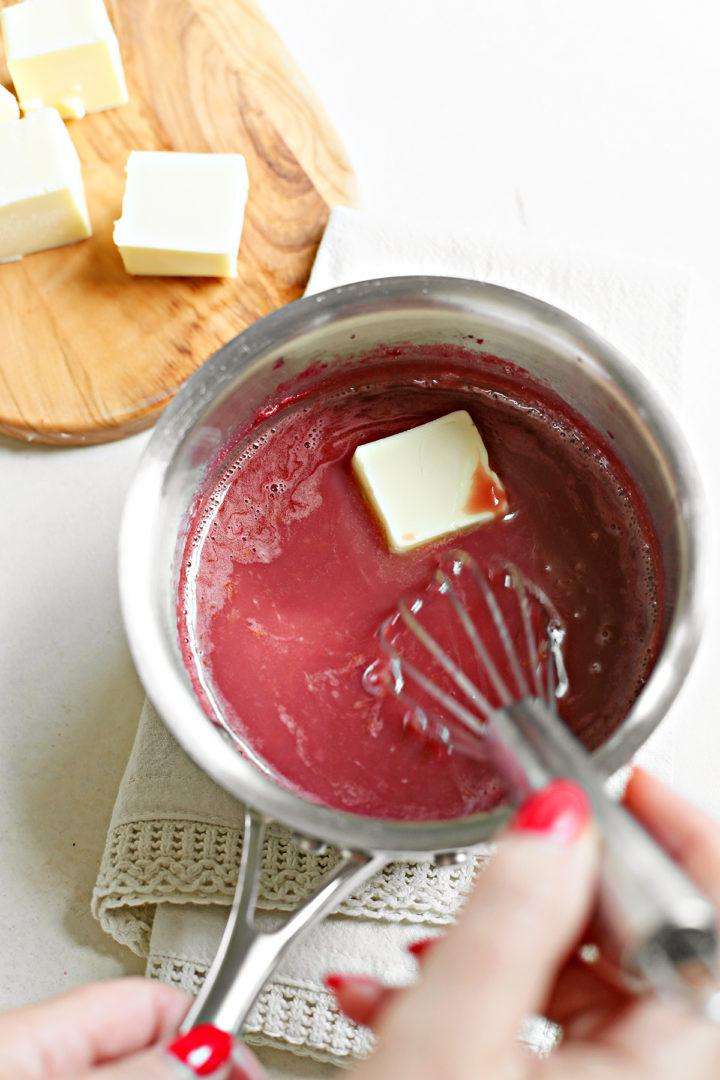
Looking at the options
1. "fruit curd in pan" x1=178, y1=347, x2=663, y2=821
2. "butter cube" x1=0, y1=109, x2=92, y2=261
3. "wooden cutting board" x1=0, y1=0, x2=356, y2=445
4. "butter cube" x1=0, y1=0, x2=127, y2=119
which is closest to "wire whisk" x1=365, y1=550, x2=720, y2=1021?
"fruit curd in pan" x1=178, y1=347, x2=663, y2=821

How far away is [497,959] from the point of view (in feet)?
1.73

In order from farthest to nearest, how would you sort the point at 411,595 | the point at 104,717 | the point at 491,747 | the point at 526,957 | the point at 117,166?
the point at 117,166, the point at 104,717, the point at 411,595, the point at 491,747, the point at 526,957

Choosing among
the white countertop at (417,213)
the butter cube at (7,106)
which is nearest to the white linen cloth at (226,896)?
the white countertop at (417,213)

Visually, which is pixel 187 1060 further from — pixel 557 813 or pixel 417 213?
pixel 417 213

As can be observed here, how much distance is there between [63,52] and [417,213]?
1.44 feet

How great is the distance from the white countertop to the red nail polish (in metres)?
0.34

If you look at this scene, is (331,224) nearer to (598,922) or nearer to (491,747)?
(491,747)

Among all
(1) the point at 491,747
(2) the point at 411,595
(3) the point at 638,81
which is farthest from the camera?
(3) the point at 638,81

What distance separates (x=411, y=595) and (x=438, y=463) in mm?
130

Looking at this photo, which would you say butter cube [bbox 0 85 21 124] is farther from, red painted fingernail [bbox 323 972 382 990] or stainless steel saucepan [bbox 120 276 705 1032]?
red painted fingernail [bbox 323 972 382 990]

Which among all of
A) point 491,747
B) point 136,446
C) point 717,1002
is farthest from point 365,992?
point 136,446

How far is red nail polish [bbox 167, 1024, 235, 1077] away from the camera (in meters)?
0.66

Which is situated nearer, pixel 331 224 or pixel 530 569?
pixel 530 569

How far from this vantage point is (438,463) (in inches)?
35.8
